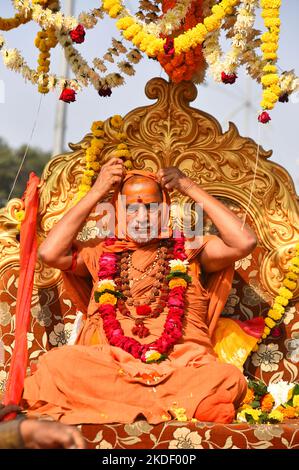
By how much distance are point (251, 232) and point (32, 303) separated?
1.50 m

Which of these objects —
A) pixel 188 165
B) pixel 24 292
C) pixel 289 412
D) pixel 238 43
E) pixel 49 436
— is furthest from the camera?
pixel 188 165

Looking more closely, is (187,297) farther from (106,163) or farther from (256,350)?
(106,163)

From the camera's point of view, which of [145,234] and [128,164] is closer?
[145,234]

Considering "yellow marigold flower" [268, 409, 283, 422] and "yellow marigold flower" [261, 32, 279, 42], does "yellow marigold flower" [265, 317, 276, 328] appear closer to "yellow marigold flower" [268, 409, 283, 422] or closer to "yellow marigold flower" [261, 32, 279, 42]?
"yellow marigold flower" [268, 409, 283, 422]

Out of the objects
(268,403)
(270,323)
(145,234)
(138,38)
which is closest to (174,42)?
(138,38)

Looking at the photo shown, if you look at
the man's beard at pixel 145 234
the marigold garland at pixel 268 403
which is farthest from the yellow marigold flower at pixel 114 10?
the marigold garland at pixel 268 403

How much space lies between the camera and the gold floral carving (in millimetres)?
6352

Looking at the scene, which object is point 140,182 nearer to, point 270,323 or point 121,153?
point 121,153

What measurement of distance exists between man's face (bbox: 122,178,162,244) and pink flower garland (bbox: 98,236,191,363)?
179 mm

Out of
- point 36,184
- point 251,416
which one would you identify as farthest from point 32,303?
point 251,416

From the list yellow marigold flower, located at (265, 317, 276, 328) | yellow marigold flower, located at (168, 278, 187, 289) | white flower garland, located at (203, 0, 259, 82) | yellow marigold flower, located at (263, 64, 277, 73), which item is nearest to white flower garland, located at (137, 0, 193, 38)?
white flower garland, located at (203, 0, 259, 82)

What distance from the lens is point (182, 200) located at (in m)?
6.41

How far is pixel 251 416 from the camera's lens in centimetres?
527

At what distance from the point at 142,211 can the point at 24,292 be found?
2.85 feet
